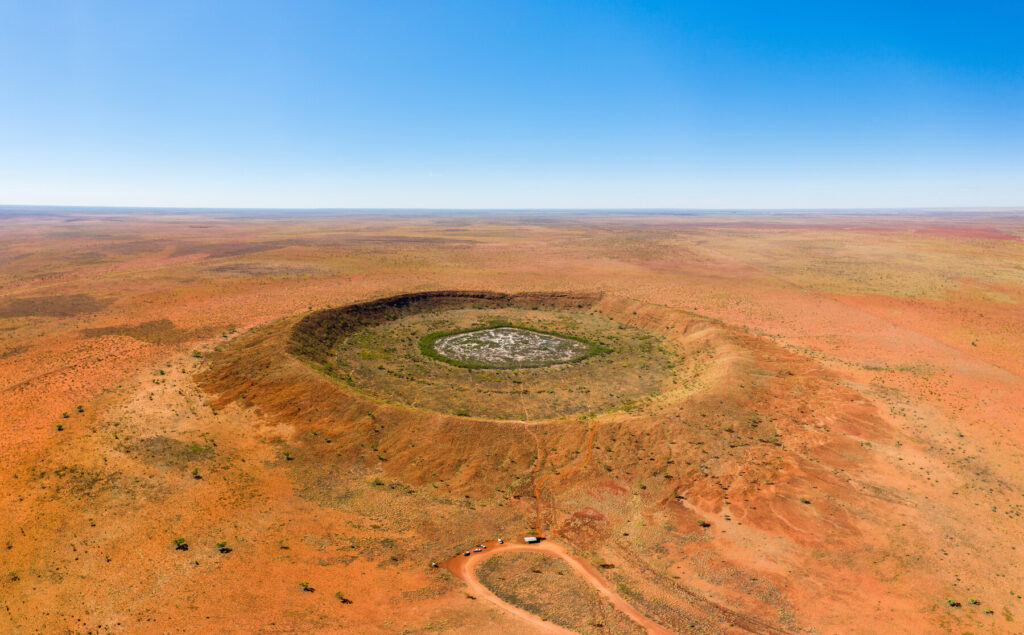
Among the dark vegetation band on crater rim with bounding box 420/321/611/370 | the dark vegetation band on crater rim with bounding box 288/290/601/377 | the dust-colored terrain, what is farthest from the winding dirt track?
the dark vegetation band on crater rim with bounding box 288/290/601/377

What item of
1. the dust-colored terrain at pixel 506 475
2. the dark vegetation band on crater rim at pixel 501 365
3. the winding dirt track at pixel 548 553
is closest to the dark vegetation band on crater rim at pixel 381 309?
the dust-colored terrain at pixel 506 475

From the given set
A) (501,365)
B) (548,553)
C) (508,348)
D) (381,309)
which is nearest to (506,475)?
(548,553)

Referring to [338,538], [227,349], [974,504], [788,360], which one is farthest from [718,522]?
[227,349]

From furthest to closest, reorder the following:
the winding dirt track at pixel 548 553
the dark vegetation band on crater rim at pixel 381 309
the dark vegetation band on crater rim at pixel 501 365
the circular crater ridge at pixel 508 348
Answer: the circular crater ridge at pixel 508 348, the dark vegetation band on crater rim at pixel 381 309, the dark vegetation band on crater rim at pixel 501 365, the winding dirt track at pixel 548 553

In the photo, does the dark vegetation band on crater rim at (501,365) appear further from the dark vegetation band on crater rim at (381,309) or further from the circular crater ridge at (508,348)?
the dark vegetation band on crater rim at (381,309)

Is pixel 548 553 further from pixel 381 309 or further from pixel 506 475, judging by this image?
pixel 381 309

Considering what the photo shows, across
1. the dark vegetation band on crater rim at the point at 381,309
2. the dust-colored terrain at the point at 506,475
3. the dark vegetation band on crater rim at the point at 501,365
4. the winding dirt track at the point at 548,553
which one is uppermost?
the dark vegetation band on crater rim at the point at 381,309

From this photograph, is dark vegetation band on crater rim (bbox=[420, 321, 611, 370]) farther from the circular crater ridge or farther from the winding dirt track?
the winding dirt track
